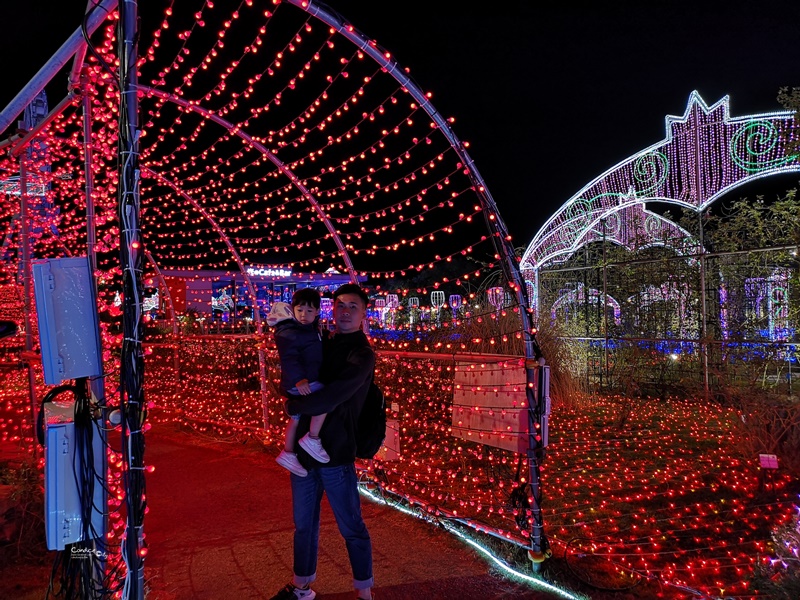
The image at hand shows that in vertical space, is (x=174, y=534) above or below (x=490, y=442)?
below

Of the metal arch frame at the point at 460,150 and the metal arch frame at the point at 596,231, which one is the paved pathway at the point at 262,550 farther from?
the metal arch frame at the point at 596,231

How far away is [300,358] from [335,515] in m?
0.87

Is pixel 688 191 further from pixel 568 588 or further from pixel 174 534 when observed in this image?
pixel 174 534

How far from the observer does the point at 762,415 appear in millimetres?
5438

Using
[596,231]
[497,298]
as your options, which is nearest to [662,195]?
[596,231]

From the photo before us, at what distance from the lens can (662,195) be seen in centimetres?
1028

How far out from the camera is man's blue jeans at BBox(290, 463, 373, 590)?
3.02 m

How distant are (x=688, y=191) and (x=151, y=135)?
28.2 ft

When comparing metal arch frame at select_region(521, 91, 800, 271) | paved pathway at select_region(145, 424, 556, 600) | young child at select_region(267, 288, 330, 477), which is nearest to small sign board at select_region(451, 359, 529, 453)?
paved pathway at select_region(145, 424, 556, 600)

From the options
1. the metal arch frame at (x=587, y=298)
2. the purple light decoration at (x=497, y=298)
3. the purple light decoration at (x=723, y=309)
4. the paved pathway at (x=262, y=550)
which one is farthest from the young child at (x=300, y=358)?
the purple light decoration at (x=723, y=309)

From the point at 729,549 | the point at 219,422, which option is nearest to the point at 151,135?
the point at 219,422

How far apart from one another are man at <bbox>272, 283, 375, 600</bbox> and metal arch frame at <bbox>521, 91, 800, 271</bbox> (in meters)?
7.57

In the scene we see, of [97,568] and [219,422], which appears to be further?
[219,422]

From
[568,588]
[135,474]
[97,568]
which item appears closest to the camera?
[135,474]
